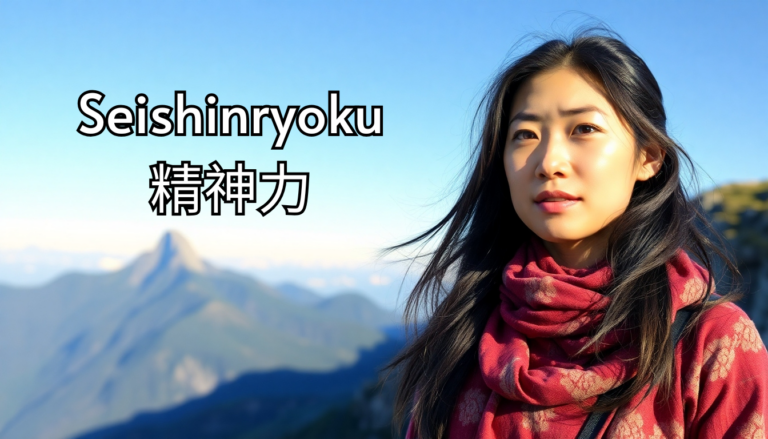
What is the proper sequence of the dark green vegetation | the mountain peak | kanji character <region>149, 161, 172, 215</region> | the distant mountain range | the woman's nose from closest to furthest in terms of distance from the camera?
the woman's nose → kanji character <region>149, 161, 172, 215</region> → the dark green vegetation → the distant mountain range → the mountain peak

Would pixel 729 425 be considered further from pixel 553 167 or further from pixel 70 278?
pixel 70 278

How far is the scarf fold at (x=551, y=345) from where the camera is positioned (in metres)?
2.00

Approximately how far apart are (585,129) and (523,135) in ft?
0.75

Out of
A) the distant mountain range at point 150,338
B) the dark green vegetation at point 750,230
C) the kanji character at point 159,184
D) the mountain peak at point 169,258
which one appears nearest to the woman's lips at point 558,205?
the kanji character at point 159,184

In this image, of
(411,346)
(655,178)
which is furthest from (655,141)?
(411,346)

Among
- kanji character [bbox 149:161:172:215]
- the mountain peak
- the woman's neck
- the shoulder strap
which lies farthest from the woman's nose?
the mountain peak

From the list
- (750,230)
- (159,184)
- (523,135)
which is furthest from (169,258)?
(523,135)

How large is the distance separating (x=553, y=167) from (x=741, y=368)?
2.78 ft

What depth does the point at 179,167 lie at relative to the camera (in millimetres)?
8305

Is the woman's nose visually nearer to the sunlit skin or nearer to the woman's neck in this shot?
the sunlit skin

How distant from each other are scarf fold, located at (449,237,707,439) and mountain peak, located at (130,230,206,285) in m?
178

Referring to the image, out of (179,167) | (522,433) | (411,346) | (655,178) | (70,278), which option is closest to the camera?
(522,433)

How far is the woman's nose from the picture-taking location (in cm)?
213

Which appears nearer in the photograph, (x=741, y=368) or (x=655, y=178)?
(x=741, y=368)
